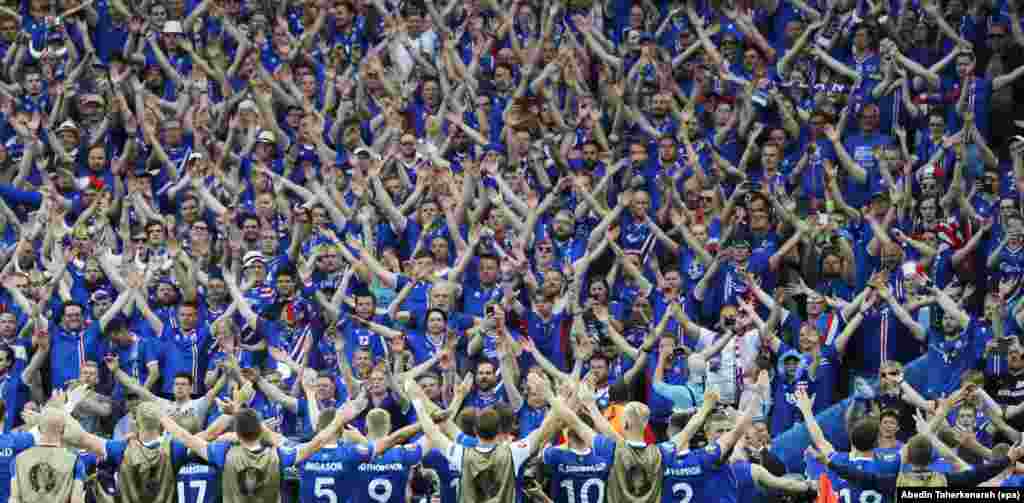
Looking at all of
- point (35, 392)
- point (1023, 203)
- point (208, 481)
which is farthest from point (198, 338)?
point (1023, 203)

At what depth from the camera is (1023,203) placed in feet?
86.4

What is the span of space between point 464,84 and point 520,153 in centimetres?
150

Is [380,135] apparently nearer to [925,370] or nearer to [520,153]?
[520,153]

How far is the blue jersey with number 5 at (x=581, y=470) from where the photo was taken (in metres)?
21.1

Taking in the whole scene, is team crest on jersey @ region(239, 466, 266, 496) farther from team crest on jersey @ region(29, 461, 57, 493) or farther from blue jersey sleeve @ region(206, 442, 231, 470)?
team crest on jersey @ region(29, 461, 57, 493)

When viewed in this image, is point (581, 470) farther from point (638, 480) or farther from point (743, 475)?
point (743, 475)

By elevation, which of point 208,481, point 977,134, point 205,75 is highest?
point 205,75

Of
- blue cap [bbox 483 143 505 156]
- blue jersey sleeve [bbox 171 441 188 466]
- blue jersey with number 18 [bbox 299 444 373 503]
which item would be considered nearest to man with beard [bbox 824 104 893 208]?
blue cap [bbox 483 143 505 156]

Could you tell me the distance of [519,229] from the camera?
1045 inches

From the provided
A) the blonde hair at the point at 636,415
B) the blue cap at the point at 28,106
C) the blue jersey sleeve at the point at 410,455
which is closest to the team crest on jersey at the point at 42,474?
the blue jersey sleeve at the point at 410,455

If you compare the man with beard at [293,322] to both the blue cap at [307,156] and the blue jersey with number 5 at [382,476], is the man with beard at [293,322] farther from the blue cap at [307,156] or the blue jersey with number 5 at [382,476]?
the blue jersey with number 5 at [382,476]

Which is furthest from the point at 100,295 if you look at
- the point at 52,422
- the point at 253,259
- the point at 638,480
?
the point at 638,480

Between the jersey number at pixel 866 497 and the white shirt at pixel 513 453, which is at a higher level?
the white shirt at pixel 513 453

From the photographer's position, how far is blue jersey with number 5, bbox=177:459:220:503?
21.3 m
